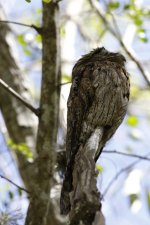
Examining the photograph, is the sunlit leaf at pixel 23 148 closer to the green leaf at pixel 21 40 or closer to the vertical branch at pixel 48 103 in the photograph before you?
the vertical branch at pixel 48 103

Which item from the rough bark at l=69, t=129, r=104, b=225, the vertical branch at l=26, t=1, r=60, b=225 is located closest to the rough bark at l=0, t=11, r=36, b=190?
the vertical branch at l=26, t=1, r=60, b=225

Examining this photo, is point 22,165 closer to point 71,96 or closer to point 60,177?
point 60,177

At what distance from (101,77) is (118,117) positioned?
0.84ft

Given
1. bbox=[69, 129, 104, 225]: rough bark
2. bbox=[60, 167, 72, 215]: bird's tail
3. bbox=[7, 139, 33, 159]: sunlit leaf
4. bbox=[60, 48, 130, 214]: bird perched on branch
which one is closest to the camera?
bbox=[69, 129, 104, 225]: rough bark

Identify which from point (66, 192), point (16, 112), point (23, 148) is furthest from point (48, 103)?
point (66, 192)

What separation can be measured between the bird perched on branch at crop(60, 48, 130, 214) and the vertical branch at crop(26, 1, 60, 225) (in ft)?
2.65

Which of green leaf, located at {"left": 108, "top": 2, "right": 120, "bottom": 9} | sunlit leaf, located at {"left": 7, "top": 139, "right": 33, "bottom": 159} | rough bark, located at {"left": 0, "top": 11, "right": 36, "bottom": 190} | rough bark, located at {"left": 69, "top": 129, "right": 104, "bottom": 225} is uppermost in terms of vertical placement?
green leaf, located at {"left": 108, "top": 2, "right": 120, "bottom": 9}

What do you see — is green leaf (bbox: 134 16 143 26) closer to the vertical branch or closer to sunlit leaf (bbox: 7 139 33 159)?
the vertical branch

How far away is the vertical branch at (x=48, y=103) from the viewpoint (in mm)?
3939

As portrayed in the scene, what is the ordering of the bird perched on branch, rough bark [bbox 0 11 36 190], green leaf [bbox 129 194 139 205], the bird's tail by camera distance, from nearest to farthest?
the bird's tail < the bird perched on branch < rough bark [bbox 0 11 36 190] < green leaf [bbox 129 194 139 205]

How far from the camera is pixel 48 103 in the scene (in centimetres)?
407

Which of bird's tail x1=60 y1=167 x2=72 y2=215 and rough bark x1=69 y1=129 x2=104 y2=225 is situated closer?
rough bark x1=69 y1=129 x2=104 y2=225

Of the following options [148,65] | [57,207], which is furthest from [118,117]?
[148,65]

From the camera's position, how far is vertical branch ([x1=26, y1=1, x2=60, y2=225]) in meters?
3.94
